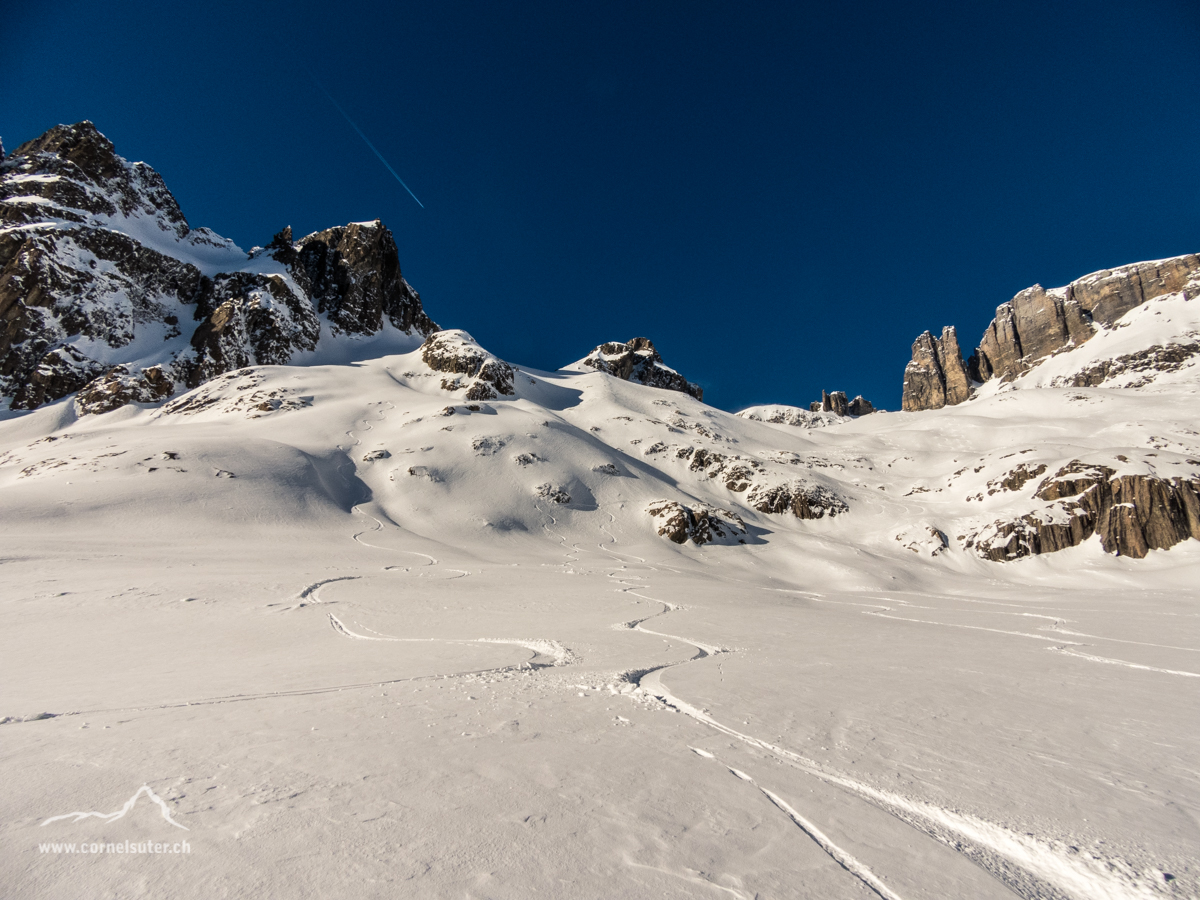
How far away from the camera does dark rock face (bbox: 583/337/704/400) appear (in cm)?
13175

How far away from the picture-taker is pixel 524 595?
1517 centimetres

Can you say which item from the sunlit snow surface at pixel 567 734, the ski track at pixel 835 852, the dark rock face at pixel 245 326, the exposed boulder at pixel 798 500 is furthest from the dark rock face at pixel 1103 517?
the dark rock face at pixel 245 326

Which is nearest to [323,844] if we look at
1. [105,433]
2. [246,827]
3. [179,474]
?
[246,827]

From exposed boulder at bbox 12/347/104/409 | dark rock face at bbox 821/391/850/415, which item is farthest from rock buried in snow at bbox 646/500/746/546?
dark rock face at bbox 821/391/850/415

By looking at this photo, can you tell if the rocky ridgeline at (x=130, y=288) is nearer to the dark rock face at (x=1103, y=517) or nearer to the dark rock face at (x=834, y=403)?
the dark rock face at (x=1103, y=517)

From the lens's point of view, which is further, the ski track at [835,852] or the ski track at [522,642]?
the ski track at [522,642]

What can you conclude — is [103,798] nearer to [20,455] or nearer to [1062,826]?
[1062,826]

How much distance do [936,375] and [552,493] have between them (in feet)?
501

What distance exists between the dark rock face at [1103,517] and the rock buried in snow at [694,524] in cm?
1729

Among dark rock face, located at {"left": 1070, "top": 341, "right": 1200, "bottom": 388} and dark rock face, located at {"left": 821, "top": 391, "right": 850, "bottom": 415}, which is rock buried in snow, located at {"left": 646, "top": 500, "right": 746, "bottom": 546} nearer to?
dark rock face, located at {"left": 1070, "top": 341, "right": 1200, "bottom": 388}

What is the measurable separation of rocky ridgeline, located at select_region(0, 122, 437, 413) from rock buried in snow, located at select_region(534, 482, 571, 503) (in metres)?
62.8

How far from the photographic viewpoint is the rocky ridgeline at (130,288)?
2709 inches

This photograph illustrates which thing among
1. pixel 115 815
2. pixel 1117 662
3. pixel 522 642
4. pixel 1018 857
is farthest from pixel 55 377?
pixel 1117 662

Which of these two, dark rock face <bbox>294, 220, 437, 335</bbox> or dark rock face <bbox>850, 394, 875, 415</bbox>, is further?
dark rock face <bbox>850, 394, 875, 415</bbox>
